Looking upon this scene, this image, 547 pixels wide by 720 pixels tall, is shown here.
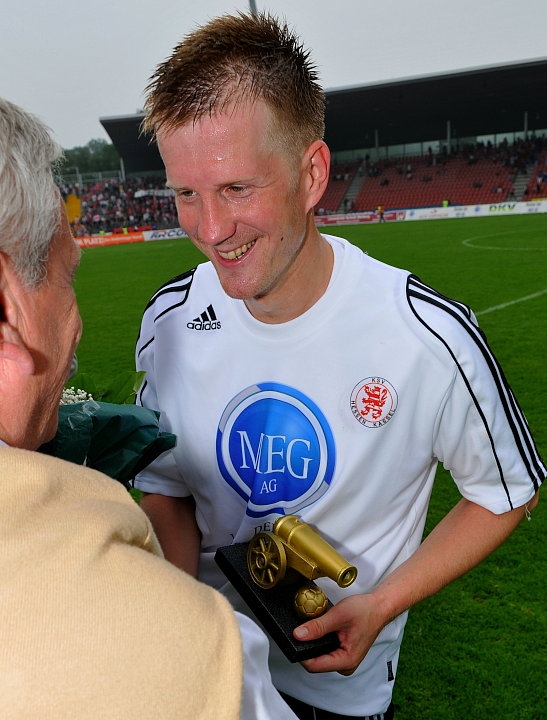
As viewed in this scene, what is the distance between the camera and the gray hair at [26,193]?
93 centimetres

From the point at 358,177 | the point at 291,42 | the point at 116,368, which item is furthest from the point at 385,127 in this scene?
the point at 291,42

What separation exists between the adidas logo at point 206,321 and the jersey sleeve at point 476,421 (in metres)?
Result: 0.60

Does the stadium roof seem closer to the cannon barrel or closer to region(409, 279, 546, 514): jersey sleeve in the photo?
region(409, 279, 546, 514): jersey sleeve

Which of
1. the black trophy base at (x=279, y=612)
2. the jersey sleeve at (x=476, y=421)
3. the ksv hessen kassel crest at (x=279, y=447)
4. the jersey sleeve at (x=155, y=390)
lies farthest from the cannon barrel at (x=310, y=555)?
the jersey sleeve at (x=155, y=390)

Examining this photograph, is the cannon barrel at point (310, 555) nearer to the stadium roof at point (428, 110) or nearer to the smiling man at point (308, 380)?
the smiling man at point (308, 380)

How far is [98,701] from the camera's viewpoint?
709 millimetres

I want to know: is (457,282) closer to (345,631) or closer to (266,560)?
(345,631)

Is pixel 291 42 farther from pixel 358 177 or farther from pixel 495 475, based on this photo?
pixel 358 177

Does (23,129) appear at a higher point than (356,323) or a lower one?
higher

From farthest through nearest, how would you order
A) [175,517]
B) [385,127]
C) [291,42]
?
[385,127] < [175,517] < [291,42]

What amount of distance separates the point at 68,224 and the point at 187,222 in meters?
0.85

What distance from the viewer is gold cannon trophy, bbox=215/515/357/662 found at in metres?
1.42

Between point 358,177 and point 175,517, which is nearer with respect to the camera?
point 175,517

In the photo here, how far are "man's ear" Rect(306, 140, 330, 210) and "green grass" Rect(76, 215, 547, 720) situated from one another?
104 inches
